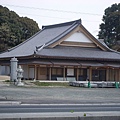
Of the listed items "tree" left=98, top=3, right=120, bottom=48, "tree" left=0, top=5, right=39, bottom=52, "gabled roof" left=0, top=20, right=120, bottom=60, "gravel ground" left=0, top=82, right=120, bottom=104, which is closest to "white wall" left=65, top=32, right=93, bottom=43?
"gabled roof" left=0, top=20, right=120, bottom=60

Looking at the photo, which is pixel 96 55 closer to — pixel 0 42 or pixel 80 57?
pixel 80 57

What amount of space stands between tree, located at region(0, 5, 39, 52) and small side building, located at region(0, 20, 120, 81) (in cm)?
1049

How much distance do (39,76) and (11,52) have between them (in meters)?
8.49

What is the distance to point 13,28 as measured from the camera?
7075 centimetres

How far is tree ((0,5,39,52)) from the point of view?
68.1 metres

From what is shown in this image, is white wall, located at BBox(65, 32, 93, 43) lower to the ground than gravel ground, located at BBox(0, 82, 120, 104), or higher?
higher

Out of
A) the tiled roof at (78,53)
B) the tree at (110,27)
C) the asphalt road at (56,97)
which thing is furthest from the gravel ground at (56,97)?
the tree at (110,27)

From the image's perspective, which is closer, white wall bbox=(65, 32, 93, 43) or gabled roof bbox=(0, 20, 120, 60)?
gabled roof bbox=(0, 20, 120, 60)

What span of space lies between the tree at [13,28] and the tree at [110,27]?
18.9 meters

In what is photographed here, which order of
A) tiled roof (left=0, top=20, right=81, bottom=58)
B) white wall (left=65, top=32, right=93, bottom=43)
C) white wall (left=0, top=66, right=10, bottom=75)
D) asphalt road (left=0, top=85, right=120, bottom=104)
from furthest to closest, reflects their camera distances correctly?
white wall (left=0, top=66, right=10, bottom=75), white wall (left=65, top=32, right=93, bottom=43), tiled roof (left=0, top=20, right=81, bottom=58), asphalt road (left=0, top=85, right=120, bottom=104)

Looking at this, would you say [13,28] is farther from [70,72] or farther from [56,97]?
[56,97]

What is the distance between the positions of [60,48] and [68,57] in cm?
370

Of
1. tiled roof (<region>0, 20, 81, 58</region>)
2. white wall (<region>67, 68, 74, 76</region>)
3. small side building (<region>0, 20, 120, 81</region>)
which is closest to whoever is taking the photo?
small side building (<region>0, 20, 120, 81</region>)

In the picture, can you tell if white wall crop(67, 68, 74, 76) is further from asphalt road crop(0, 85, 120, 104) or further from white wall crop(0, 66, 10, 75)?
asphalt road crop(0, 85, 120, 104)
